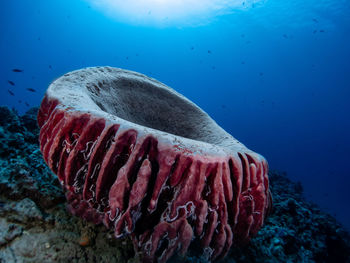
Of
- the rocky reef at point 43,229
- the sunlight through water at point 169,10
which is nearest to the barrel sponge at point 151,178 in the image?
the rocky reef at point 43,229

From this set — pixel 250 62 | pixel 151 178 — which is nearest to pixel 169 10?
pixel 250 62

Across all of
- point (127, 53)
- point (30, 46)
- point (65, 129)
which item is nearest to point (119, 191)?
point (65, 129)

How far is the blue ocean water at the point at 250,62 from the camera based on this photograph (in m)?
44.6

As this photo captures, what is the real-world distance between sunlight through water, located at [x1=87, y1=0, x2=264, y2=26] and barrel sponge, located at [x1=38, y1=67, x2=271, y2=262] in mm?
47916

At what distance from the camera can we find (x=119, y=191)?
1.06 metres

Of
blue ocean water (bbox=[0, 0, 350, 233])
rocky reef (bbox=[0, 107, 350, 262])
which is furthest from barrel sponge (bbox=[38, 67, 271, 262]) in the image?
blue ocean water (bbox=[0, 0, 350, 233])

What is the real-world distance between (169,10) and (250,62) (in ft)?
141

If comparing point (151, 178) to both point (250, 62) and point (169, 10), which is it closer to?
point (169, 10)

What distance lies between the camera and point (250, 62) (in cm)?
7906

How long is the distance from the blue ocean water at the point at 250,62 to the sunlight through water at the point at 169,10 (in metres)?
0.87

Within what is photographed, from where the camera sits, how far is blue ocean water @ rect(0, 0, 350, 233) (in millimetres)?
44562

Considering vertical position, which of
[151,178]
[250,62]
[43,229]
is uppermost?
[250,62]

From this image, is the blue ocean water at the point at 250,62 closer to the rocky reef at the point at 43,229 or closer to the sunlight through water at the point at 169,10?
the sunlight through water at the point at 169,10

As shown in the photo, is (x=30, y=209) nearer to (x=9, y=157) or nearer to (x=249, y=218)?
(x=9, y=157)
